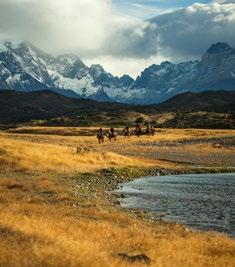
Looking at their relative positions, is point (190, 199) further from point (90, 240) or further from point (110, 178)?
point (90, 240)

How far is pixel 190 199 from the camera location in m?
40.2

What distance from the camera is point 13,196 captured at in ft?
98.8

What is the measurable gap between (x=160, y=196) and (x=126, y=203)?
624 cm

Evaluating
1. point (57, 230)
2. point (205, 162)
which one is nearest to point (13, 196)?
point (57, 230)

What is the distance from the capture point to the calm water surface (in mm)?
30266

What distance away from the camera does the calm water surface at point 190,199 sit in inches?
1192

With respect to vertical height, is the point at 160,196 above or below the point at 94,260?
below

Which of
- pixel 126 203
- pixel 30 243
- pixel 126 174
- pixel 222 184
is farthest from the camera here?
pixel 126 174

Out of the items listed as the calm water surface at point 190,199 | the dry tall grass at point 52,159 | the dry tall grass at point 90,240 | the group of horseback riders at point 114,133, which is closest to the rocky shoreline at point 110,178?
the calm water surface at point 190,199

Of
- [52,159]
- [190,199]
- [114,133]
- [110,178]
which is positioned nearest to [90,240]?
[190,199]

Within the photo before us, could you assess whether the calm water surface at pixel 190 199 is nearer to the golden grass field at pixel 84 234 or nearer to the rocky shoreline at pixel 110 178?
the rocky shoreline at pixel 110 178

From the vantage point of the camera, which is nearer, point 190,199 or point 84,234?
point 84,234

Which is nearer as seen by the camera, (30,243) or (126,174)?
(30,243)

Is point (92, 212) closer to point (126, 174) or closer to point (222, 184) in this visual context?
point (222, 184)
